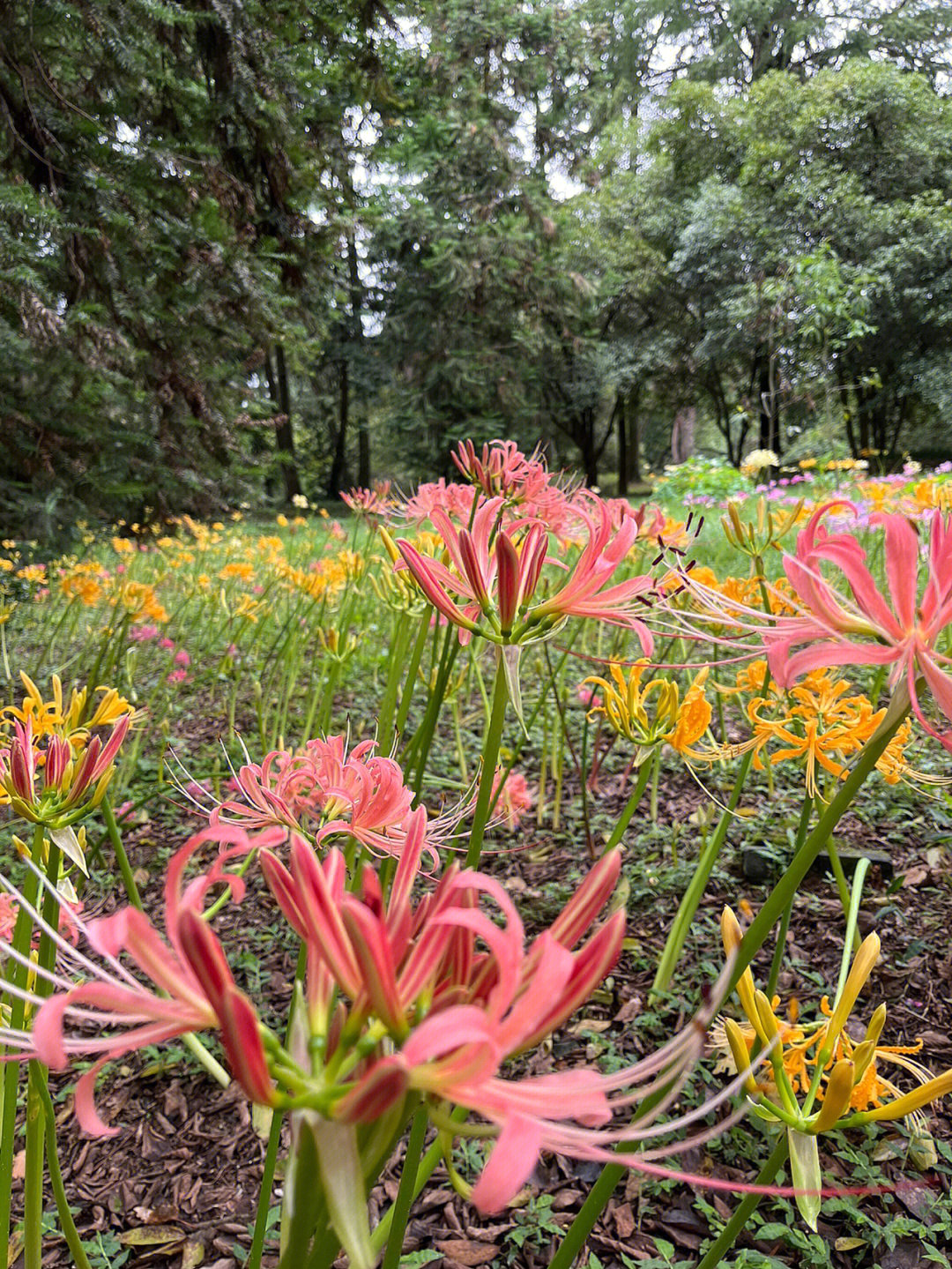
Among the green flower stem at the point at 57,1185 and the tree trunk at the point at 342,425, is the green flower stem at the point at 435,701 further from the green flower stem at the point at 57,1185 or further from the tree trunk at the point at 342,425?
the tree trunk at the point at 342,425

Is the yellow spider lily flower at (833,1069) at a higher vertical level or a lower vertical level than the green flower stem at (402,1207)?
higher

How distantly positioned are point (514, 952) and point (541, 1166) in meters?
1.20

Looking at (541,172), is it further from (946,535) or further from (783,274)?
(946,535)

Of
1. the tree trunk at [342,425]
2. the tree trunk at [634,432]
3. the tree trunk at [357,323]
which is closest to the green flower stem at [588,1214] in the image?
the tree trunk at [357,323]

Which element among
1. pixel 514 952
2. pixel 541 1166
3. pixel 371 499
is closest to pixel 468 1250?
pixel 541 1166

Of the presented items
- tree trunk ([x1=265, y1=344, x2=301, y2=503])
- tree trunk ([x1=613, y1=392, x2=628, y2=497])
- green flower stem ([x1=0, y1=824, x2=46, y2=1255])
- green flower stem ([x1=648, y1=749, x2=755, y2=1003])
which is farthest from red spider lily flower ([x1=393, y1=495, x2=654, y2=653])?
tree trunk ([x1=613, y1=392, x2=628, y2=497])

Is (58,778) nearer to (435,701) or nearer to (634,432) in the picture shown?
(435,701)

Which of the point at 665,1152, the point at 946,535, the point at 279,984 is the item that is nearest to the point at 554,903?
the point at 279,984

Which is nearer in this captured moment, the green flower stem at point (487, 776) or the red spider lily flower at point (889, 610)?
the red spider lily flower at point (889, 610)

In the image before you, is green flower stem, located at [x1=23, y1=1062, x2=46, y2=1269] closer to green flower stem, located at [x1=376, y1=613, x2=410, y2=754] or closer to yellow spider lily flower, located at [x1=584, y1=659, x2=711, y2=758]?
green flower stem, located at [x1=376, y1=613, x2=410, y2=754]

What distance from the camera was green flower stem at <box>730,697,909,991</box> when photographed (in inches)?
21.6

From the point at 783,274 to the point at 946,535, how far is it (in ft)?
46.5

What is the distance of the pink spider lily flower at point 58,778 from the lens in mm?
788

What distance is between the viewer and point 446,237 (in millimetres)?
13477
